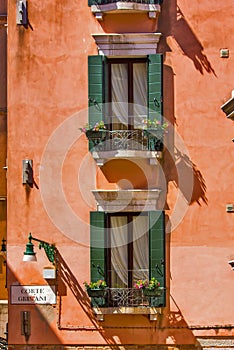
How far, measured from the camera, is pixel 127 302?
20812mm

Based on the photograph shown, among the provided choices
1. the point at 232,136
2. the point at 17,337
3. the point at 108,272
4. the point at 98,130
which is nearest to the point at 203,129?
the point at 232,136

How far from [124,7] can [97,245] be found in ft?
16.5

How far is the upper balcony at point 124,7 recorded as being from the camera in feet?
69.7

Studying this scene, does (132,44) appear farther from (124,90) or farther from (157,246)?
(157,246)

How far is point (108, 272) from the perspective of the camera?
21094 millimetres

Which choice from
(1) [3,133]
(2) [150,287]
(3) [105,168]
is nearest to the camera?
(2) [150,287]

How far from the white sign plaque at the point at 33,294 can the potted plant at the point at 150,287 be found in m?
1.85

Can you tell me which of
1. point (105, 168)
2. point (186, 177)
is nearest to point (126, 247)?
point (105, 168)

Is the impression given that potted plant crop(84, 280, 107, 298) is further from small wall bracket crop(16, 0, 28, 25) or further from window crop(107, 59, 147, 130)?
small wall bracket crop(16, 0, 28, 25)

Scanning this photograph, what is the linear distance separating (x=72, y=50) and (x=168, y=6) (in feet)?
7.41

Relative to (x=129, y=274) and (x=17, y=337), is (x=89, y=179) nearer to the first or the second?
(x=129, y=274)

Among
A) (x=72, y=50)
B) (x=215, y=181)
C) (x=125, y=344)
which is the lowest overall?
(x=125, y=344)

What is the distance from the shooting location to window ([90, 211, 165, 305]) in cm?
2094

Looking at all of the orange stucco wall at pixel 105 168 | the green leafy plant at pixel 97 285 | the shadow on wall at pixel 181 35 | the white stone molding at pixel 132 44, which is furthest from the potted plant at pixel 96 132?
the green leafy plant at pixel 97 285
